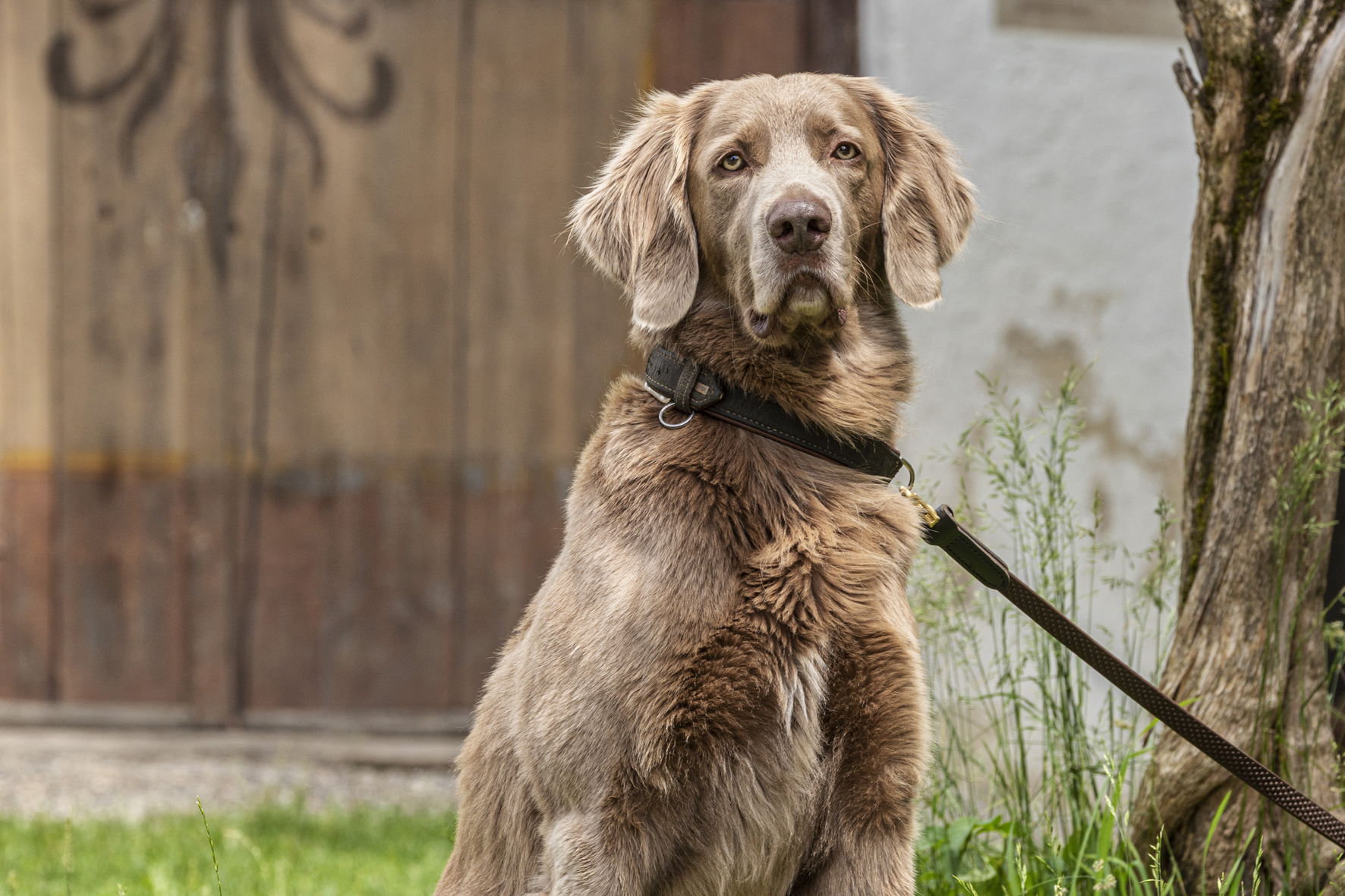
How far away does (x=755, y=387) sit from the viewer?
76.4 inches

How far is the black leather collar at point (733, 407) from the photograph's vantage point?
74.7 inches

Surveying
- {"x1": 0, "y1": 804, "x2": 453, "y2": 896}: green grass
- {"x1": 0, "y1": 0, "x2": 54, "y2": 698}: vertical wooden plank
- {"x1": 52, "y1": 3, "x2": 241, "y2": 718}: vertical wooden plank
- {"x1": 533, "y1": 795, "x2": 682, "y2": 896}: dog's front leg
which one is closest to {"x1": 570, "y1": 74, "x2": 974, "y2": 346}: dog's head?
{"x1": 533, "y1": 795, "x2": 682, "y2": 896}: dog's front leg

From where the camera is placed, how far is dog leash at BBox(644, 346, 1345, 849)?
74.4 inches

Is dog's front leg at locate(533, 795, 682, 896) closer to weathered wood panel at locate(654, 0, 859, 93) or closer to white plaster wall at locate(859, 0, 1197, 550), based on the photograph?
white plaster wall at locate(859, 0, 1197, 550)

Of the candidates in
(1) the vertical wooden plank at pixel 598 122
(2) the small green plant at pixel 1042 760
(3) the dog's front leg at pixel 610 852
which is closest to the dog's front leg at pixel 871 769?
(3) the dog's front leg at pixel 610 852

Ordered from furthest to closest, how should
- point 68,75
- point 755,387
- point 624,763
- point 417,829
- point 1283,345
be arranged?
point 68,75, point 417,829, point 1283,345, point 755,387, point 624,763

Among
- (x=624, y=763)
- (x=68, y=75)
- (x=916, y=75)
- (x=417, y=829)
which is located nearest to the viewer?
(x=624, y=763)

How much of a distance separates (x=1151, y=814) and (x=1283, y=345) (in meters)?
0.92

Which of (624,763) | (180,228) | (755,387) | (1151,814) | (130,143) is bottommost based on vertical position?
(1151,814)

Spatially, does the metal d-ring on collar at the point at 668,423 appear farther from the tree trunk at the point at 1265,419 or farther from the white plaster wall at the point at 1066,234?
the white plaster wall at the point at 1066,234

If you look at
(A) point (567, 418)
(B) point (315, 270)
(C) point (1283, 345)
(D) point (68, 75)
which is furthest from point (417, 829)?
(D) point (68, 75)

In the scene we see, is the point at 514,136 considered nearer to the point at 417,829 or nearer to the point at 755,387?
the point at 417,829

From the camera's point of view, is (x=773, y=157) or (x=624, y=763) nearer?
(x=624, y=763)

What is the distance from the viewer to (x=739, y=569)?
178 cm
